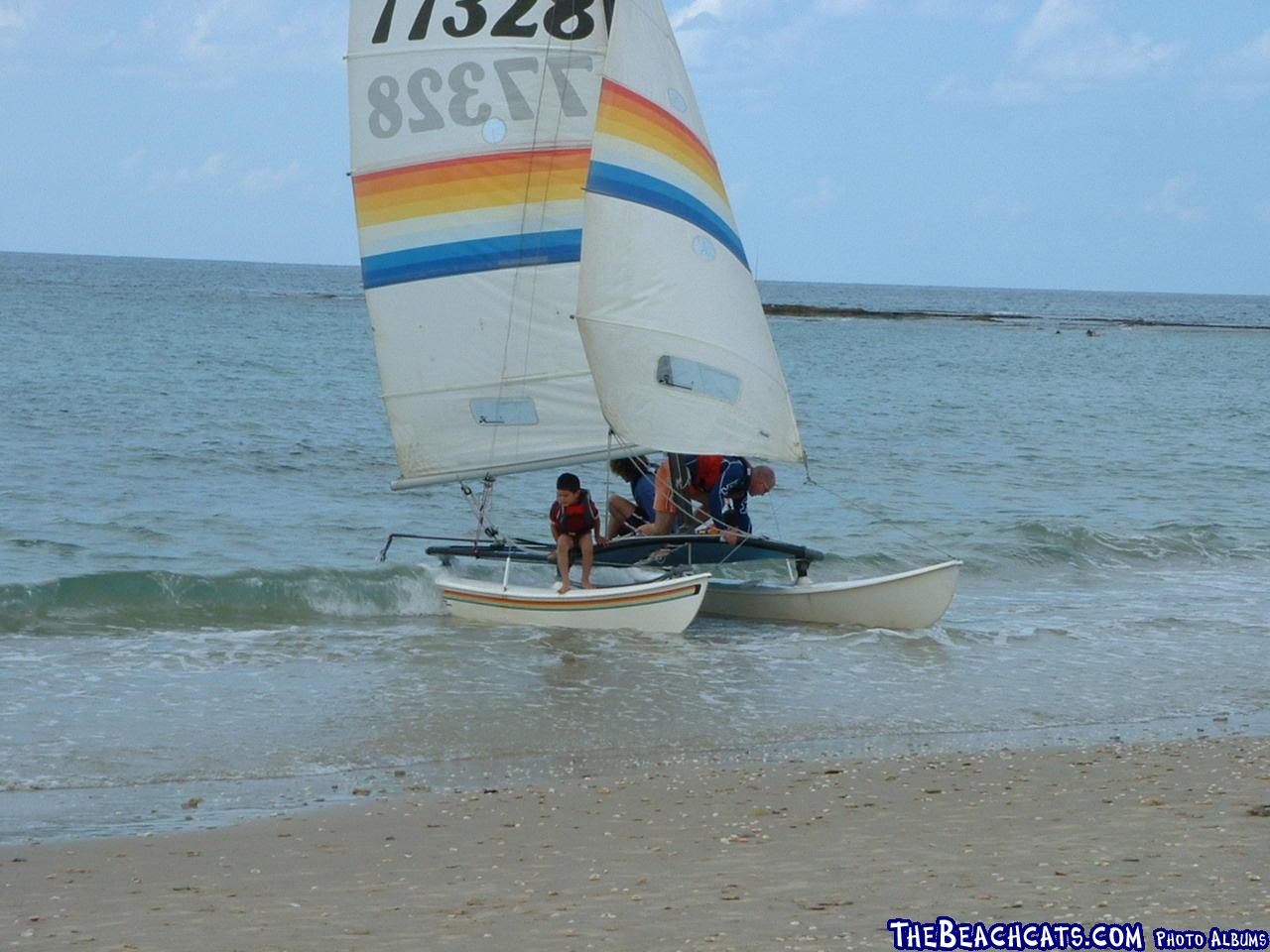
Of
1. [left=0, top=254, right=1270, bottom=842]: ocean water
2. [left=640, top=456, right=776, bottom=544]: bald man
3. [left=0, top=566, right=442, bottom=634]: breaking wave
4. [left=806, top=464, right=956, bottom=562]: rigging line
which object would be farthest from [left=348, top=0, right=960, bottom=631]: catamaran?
[left=806, top=464, right=956, bottom=562]: rigging line

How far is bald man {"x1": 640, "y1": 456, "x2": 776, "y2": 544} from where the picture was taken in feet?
37.8

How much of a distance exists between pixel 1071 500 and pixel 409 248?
10.9 metres

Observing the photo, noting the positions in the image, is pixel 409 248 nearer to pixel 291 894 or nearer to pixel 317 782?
pixel 317 782

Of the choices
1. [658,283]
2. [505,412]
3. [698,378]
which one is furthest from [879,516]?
[658,283]


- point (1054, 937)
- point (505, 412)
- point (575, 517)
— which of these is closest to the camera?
point (1054, 937)

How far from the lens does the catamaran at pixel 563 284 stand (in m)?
10.8

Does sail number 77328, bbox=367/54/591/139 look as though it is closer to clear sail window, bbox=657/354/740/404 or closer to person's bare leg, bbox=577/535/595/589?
clear sail window, bbox=657/354/740/404

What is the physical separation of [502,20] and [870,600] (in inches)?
194

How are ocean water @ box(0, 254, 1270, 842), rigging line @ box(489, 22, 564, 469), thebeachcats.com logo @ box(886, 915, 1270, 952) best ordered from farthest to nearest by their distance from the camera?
rigging line @ box(489, 22, 564, 469), ocean water @ box(0, 254, 1270, 842), thebeachcats.com logo @ box(886, 915, 1270, 952)

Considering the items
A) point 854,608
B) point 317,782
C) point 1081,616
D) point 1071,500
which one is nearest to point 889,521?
point 1071,500

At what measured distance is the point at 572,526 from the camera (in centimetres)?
1121

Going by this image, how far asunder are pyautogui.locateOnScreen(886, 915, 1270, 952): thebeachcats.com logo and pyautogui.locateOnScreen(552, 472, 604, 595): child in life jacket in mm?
6647

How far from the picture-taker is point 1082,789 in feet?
22.3

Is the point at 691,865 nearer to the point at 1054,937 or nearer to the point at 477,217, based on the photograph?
the point at 1054,937
